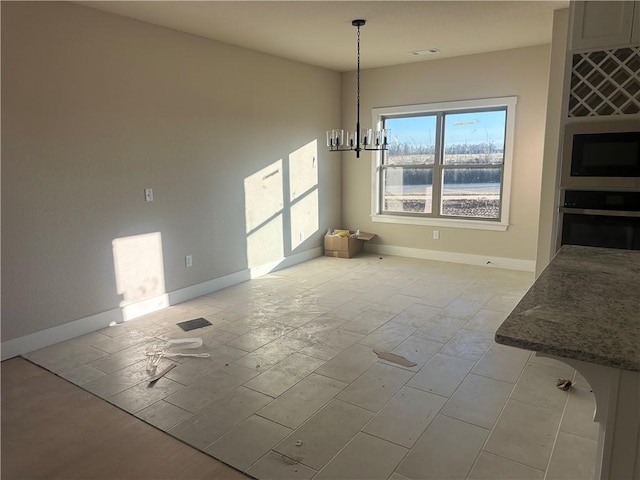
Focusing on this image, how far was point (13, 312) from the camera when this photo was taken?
327 centimetres

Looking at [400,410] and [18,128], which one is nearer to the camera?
[400,410]

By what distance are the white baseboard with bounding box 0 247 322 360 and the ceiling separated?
2570 mm

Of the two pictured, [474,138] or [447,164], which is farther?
[447,164]

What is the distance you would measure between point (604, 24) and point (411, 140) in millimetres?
3511

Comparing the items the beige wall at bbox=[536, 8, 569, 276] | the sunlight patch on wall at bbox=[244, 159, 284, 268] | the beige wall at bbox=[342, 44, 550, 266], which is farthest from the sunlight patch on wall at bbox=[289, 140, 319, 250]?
the beige wall at bbox=[536, 8, 569, 276]

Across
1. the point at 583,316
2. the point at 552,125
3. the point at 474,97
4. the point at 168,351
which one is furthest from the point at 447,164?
the point at 583,316

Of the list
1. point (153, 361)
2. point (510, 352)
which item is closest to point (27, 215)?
point (153, 361)

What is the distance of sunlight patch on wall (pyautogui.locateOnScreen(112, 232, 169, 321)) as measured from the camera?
397 centimetres

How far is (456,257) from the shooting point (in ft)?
20.1

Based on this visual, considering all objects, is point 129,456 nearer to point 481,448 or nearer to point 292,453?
point 292,453

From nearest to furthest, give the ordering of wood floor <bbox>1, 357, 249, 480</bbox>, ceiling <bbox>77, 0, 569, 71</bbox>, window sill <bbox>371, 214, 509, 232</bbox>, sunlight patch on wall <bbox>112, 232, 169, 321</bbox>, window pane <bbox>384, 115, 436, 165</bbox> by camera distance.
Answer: wood floor <bbox>1, 357, 249, 480</bbox> < ceiling <bbox>77, 0, 569, 71</bbox> < sunlight patch on wall <bbox>112, 232, 169, 321</bbox> < window sill <bbox>371, 214, 509, 232</bbox> < window pane <bbox>384, 115, 436, 165</bbox>

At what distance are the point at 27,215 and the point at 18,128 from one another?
63 centimetres

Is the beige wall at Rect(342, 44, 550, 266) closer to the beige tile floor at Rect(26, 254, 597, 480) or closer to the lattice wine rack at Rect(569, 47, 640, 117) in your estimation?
the beige tile floor at Rect(26, 254, 597, 480)

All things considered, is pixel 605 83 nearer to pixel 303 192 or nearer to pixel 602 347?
pixel 602 347
